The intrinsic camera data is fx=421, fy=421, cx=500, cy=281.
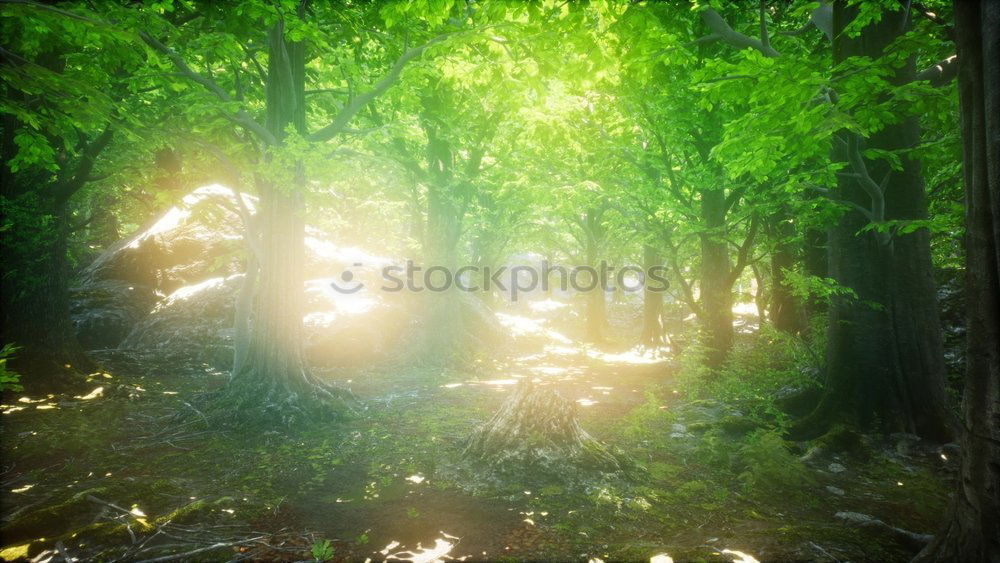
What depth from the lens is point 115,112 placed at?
334 inches

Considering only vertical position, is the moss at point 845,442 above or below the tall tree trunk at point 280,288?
below

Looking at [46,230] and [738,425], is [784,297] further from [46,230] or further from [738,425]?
[46,230]

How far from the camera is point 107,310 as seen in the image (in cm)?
1308

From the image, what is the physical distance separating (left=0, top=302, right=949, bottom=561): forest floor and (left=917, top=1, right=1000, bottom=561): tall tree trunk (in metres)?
1.10

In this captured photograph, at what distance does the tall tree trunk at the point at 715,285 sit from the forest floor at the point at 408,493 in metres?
2.96

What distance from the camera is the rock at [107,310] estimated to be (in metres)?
12.4

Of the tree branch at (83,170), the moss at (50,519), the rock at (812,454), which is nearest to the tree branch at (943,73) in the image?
the rock at (812,454)

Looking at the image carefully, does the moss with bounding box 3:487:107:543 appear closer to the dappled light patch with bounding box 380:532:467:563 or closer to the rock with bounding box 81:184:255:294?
the dappled light patch with bounding box 380:532:467:563

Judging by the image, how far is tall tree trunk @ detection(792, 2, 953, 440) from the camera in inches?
252

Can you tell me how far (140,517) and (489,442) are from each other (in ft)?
13.3

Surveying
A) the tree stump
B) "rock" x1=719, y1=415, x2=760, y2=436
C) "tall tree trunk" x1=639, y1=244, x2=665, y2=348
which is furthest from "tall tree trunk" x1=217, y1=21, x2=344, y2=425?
"tall tree trunk" x1=639, y1=244, x2=665, y2=348

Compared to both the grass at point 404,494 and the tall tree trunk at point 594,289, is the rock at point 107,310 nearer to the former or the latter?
the grass at point 404,494

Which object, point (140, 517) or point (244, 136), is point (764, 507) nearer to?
point (140, 517)

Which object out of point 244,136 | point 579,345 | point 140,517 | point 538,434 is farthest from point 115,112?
point 579,345
